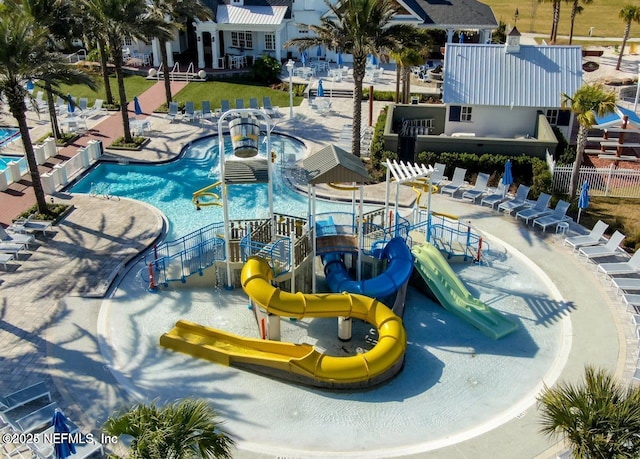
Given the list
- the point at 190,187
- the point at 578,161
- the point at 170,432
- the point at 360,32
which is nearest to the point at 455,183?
the point at 578,161

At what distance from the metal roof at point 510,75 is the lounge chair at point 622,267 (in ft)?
41.2

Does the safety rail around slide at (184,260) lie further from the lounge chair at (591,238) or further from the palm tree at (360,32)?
the lounge chair at (591,238)

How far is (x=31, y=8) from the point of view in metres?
31.8

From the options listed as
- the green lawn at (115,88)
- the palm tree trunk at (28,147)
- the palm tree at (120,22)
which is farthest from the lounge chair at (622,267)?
the green lawn at (115,88)

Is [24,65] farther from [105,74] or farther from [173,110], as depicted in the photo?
[105,74]

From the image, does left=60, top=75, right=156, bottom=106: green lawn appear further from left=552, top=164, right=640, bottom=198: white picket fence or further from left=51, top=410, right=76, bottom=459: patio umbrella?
left=51, top=410, right=76, bottom=459: patio umbrella

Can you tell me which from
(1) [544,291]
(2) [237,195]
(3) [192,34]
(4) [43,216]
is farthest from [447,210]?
(3) [192,34]

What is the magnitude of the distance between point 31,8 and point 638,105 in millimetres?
35393

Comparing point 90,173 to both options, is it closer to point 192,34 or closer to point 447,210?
point 447,210

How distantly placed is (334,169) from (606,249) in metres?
10.7

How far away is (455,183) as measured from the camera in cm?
3011

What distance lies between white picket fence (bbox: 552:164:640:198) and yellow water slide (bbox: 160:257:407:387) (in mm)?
14063

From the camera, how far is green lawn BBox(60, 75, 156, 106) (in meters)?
42.7

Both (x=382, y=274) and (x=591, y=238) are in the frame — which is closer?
(x=382, y=274)
